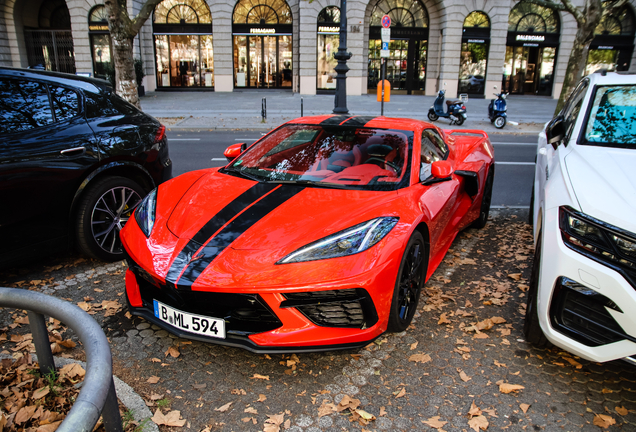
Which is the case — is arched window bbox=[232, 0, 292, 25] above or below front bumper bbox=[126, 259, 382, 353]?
above

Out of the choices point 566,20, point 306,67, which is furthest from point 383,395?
point 566,20

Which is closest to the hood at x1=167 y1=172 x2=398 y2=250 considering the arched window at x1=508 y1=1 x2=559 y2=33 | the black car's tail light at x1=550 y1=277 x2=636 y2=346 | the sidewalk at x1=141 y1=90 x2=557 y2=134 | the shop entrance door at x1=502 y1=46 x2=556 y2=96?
the black car's tail light at x1=550 y1=277 x2=636 y2=346

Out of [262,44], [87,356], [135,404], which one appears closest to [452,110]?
[135,404]

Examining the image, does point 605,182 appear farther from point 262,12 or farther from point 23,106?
point 262,12

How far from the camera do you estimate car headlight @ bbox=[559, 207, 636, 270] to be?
7.96 feet

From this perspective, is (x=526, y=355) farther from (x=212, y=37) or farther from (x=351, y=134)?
(x=212, y=37)

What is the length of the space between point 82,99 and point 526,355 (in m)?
4.29

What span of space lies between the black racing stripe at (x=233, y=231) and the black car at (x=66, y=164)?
185 cm

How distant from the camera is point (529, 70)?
30.3 meters

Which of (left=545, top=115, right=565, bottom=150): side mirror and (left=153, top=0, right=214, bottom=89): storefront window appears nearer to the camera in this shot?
(left=545, top=115, right=565, bottom=150): side mirror

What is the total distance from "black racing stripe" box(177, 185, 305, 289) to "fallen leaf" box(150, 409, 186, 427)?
67cm

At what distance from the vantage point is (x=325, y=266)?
2664 mm

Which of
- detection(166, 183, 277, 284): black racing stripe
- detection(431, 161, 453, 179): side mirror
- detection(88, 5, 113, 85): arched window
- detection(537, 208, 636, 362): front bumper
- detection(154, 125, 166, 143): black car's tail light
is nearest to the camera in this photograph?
detection(537, 208, 636, 362): front bumper

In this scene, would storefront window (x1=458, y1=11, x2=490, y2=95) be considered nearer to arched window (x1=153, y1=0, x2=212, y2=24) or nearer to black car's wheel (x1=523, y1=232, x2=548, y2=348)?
arched window (x1=153, y1=0, x2=212, y2=24)
